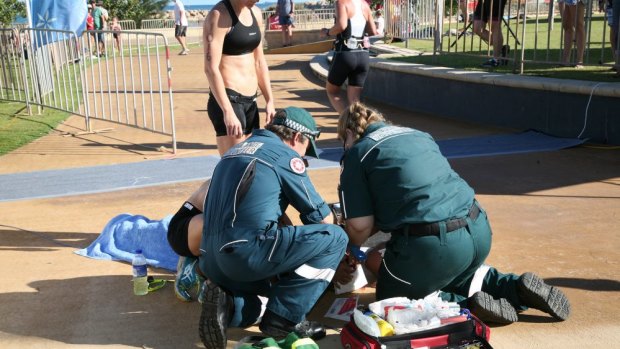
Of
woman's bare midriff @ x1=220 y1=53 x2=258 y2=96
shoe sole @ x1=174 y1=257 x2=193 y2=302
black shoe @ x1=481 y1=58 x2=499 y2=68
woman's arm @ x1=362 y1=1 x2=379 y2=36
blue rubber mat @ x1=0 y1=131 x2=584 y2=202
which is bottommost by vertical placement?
blue rubber mat @ x1=0 y1=131 x2=584 y2=202

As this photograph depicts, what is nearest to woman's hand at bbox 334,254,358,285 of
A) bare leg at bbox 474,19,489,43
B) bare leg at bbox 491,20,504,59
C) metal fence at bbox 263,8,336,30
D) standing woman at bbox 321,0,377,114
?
standing woman at bbox 321,0,377,114

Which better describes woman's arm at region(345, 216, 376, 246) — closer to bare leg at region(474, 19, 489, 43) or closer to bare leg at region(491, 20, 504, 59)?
bare leg at region(491, 20, 504, 59)

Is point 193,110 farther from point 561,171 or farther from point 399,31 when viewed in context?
point 561,171

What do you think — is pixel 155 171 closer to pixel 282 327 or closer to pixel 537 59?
pixel 282 327

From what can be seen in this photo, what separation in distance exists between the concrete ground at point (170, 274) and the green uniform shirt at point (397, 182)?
0.72 m

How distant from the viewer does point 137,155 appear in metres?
9.52

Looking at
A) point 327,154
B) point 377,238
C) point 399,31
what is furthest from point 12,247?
point 399,31

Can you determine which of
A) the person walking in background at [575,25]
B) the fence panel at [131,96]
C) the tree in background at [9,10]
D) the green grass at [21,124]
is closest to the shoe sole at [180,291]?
the fence panel at [131,96]

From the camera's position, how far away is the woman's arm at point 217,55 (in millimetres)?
5430

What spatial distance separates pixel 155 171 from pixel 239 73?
308 centimetres

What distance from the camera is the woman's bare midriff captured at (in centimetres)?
566

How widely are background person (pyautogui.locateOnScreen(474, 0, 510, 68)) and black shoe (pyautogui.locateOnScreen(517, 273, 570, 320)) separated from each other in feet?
24.1

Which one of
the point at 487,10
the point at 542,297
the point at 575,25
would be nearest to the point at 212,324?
the point at 542,297

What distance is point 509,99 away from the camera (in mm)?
10086
